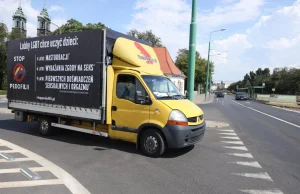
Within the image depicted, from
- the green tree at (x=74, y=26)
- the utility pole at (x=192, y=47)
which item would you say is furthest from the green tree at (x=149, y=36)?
the utility pole at (x=192, y=47)

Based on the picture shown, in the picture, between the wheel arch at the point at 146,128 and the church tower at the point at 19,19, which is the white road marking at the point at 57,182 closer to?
the wheel arch at the point at 146,128

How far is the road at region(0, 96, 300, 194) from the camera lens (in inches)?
190

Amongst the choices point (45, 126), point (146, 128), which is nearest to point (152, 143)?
point (146, 128)

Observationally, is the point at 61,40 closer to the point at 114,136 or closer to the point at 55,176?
the point at 114,136

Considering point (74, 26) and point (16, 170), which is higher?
point (74, 26)

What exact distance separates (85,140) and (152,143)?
2.91 metres

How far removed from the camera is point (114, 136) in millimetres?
7410

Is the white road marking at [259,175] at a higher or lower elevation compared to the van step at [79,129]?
lower

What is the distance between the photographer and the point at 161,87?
23.9 ft

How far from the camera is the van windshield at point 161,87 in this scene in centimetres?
694

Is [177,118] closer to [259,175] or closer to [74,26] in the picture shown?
[259,175]

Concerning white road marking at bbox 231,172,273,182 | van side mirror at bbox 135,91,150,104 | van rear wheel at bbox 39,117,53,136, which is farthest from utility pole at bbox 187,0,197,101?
white road marking at bbox 231,172,273,182

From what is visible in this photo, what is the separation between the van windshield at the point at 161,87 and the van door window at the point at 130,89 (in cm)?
24

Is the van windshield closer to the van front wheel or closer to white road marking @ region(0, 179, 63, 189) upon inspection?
the van front wheel
